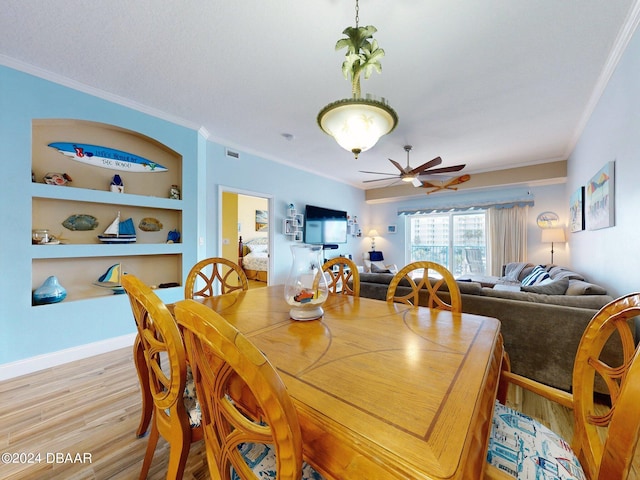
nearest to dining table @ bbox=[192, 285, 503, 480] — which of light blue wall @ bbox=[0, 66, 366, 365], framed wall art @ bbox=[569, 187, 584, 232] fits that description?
light blue wall @ bbox=[0, 66, 366, 365]

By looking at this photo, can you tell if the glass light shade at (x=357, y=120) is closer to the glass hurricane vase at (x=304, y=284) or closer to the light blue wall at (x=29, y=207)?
the glass hurricane vase at (x=304, y=284)

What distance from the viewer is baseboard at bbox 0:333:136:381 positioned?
2.13 m

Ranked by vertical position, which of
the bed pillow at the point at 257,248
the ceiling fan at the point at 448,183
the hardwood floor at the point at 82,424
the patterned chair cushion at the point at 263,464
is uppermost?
the ceiling fan at the point at 448,183

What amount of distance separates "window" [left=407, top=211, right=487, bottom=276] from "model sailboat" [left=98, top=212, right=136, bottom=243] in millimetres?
5721

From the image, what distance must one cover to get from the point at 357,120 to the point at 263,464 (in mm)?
1514

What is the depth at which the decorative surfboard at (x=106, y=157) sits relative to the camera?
257 cm

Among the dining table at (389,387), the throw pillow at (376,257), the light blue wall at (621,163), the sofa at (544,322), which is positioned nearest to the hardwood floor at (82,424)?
the sofa at (544,322)

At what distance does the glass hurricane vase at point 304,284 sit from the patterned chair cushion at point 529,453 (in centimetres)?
80

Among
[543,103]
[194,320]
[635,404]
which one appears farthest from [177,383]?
[543,103]

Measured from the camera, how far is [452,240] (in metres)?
5.97

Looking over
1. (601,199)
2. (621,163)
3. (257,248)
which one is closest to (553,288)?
(601,199)

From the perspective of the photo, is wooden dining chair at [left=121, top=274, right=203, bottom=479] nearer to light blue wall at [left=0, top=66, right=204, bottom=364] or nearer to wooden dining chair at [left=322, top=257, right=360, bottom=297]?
wooden dining chair at [left=322, top=257, right=360, bottom=297]

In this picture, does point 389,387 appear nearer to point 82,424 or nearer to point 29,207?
point 82,424

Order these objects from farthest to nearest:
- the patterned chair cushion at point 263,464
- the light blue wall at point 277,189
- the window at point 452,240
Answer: the window at point 452,240
the light blue wall at point 277,189
the patterned chair cushion at point 263,464
